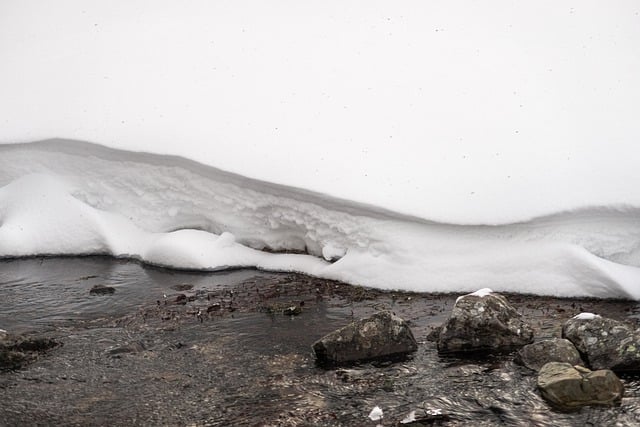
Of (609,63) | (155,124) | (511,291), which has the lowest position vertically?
(511,291)

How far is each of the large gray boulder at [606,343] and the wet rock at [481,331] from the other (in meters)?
0.73

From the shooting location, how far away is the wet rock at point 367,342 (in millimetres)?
8898

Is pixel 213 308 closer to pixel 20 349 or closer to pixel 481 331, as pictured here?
pixel 20 349

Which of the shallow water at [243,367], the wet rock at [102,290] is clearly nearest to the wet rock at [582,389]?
the shallow water at [243,367]

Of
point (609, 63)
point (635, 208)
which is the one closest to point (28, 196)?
point (635, 208)

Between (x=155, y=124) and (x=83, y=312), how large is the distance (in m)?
5.91

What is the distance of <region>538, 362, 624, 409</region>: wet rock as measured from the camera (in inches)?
295

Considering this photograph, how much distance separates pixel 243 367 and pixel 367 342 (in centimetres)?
173

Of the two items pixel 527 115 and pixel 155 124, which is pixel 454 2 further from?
pixel 155 124

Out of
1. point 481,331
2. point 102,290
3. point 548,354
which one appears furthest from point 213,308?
point 548,354

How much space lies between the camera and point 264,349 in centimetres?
945

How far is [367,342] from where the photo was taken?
895 cm

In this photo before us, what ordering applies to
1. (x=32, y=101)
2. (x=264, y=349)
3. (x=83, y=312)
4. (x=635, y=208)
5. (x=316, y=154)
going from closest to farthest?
(x=264, y=349), (x=83, y=312), (x=635, y=208), (x=316, y=154), (x=32, y=101)

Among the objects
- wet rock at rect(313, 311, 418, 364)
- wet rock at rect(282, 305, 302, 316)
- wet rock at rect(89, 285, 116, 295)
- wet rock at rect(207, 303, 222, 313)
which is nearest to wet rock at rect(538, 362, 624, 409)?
wet rock at rect(313, 311, 418, 364)
